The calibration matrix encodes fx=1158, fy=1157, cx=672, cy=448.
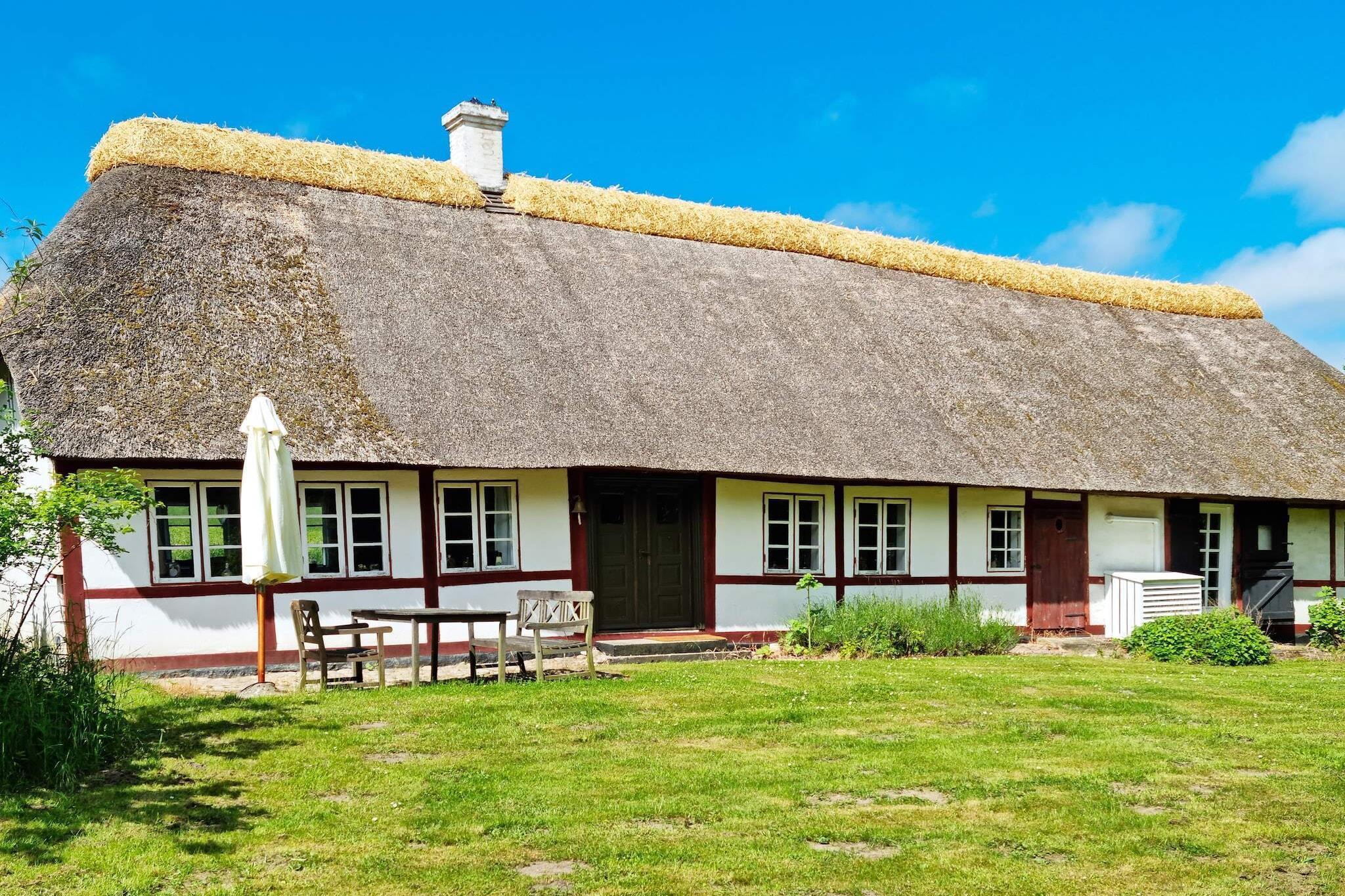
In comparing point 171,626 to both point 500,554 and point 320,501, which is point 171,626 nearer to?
point 320,501

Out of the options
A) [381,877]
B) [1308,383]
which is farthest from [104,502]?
[1308,383]

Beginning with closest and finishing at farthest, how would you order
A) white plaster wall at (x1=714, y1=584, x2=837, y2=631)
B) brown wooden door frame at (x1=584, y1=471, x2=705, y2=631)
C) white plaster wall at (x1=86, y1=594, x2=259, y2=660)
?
white plaster wall at (x1=86, y1=594, x2=259, y2=660) → brown wooden door frame at (x1=584, y1=471, x2=705, y2=631) → white plaster wall at (x1=714, y1=584, x2=837, y2=631)

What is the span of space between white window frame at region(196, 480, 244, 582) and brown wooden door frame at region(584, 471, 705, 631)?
3.82m

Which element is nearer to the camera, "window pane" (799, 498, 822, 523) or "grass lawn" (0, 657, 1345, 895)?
"grass lawn" (0, 657, 1345, 895)

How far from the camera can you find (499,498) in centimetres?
1288

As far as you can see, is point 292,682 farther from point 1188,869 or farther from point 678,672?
point 1188,869

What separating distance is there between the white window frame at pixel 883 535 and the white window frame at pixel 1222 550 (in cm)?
542

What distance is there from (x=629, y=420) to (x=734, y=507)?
1998 millimetres

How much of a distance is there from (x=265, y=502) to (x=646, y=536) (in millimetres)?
5669

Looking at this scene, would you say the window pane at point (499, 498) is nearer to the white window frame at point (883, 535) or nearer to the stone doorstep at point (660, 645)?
the stone doorstep at point (660, 645)

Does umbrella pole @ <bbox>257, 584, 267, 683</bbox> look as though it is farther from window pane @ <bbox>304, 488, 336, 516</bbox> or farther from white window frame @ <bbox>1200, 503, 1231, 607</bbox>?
white window frame @ <bbox>1200, 503, 1231, 607</bbox>

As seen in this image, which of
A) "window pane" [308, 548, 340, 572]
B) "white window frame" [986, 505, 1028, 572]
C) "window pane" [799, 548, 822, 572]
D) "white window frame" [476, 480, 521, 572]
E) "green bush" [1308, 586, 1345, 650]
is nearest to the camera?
"window pane" [308, 548, 340, 572]

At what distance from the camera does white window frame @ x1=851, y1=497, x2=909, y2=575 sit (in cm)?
1497

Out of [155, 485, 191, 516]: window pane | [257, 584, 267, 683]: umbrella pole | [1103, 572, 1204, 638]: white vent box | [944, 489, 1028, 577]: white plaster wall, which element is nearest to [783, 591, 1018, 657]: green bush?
[944, 489, 1028, 577]: white plaster wall
